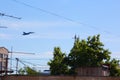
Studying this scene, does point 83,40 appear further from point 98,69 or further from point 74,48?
point 98,69

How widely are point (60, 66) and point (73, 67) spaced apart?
2.14m

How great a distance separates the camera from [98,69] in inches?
2165

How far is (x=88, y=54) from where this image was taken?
61094 millimetres

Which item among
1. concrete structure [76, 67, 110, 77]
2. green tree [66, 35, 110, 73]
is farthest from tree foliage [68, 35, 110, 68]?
concrete structure [76, 67, 110, 77]

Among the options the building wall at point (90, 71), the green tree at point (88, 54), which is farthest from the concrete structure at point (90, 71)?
the green tree at point (88, 54)

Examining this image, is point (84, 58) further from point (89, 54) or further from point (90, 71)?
point (90, 71)

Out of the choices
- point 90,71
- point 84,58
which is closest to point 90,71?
point 90,71

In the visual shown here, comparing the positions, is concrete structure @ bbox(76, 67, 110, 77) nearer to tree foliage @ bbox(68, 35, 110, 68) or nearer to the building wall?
the building wall

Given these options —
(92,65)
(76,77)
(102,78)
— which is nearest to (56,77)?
(76,77)

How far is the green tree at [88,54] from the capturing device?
200 ft

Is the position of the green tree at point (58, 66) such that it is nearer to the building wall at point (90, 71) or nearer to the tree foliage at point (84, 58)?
the tree foliage at point (84, 58)

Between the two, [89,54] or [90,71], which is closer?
[90,71]

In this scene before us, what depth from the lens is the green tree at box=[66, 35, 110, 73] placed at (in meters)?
60.9

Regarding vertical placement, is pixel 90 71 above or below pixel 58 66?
below
